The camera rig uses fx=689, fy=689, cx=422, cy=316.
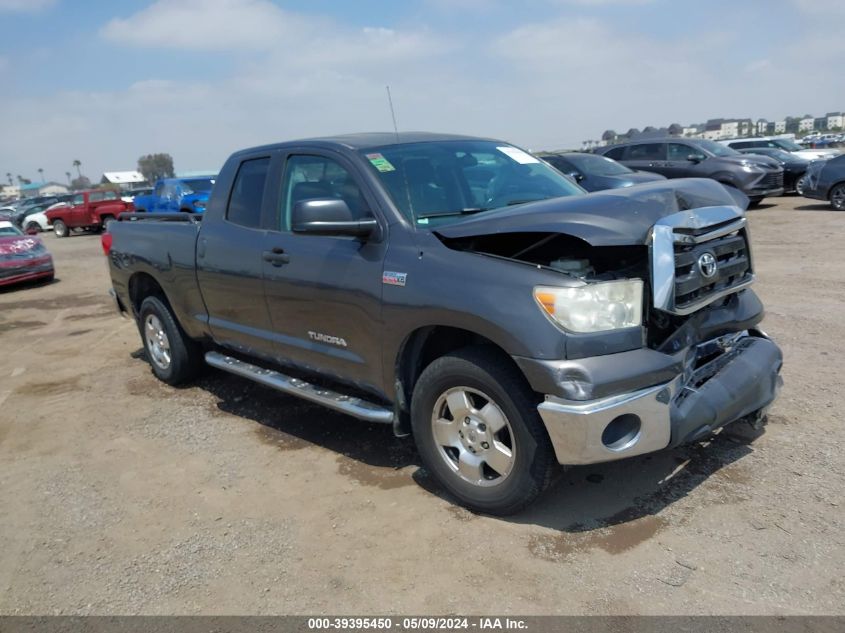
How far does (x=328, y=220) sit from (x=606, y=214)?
1456mm

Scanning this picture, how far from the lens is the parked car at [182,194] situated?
61.3 feet

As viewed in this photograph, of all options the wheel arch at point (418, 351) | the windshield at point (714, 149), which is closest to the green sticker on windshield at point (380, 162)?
the wheel arch at point (418, 351)

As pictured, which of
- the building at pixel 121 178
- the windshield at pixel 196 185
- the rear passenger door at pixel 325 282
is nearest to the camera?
the rear passenger door at pixel 325 282

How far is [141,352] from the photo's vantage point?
24.3 ft

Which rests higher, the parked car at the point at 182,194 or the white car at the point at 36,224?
the parked car at the point at 182,194

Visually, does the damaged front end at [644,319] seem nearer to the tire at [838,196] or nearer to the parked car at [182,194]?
the tire at [838,196]

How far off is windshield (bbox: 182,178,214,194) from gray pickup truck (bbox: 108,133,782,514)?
50.3 feet

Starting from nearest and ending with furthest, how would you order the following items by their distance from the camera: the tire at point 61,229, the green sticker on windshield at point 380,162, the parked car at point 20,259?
the green sticker on windshield at point 380,162 < the parked car at point 20,259 < the tire at point 61,229

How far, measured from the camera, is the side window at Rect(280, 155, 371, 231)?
4051 mm

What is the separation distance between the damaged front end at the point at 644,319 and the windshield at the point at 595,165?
420 inches

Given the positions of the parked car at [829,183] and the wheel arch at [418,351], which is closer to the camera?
the wheel arch at [418,351]

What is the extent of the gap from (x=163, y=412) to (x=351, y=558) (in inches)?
112

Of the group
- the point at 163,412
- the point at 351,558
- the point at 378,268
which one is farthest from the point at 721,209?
the point at 163,412

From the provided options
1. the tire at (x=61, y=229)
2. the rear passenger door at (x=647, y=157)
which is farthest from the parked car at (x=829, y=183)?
the tire at (x=61, y=229)
